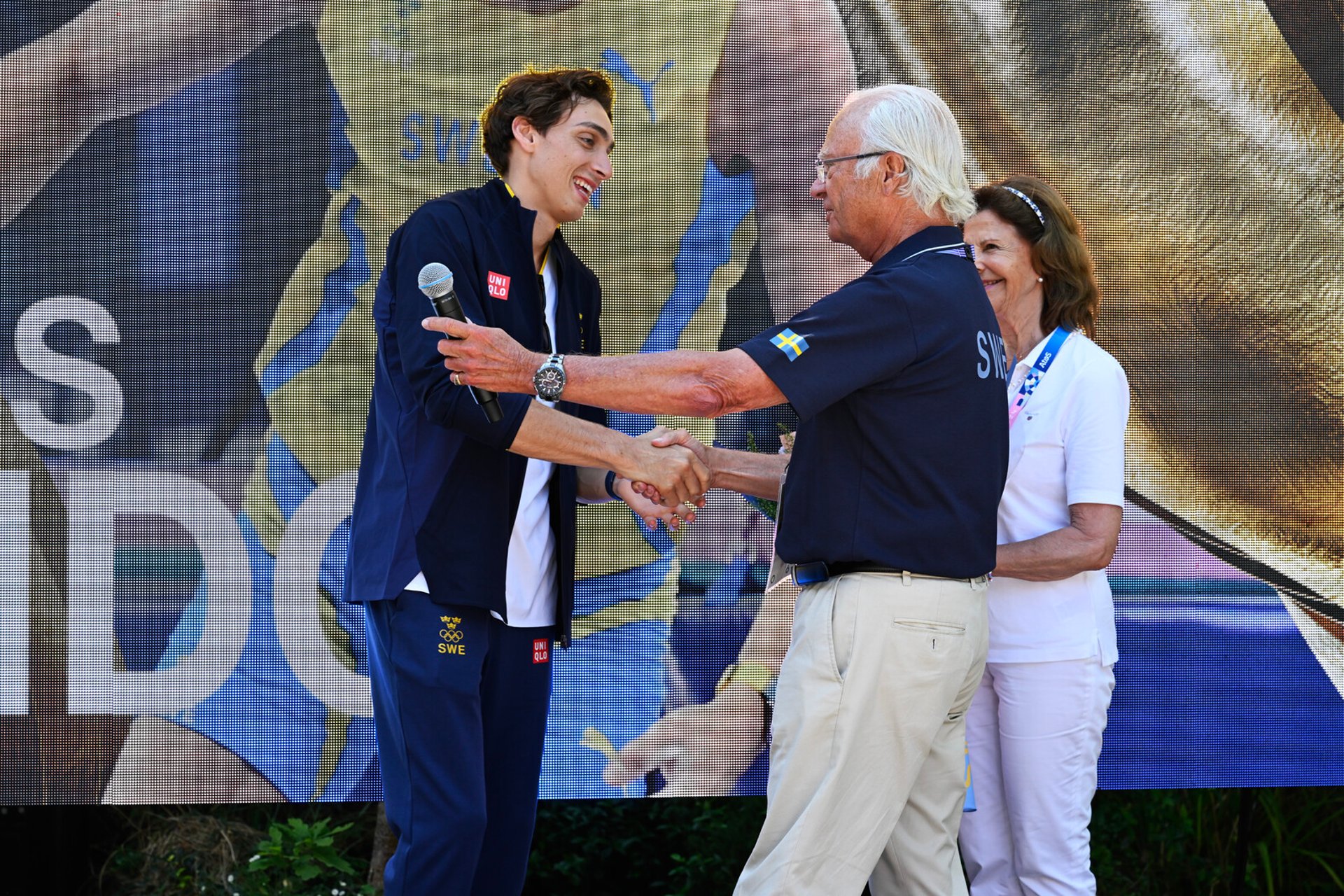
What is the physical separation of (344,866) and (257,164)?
77.3 inches

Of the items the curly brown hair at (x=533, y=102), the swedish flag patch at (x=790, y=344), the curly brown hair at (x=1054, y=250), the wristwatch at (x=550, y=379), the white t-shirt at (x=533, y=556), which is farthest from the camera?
the curly brown hair at (x=1054, y=250)

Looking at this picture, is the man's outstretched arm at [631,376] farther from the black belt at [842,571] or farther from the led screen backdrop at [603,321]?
the led screen backdrop at [603,321]

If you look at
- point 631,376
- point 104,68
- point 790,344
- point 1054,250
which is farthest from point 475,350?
point 104,68

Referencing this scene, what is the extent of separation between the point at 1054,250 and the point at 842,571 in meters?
1.09

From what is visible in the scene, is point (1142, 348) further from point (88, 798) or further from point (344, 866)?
point (88, 798)

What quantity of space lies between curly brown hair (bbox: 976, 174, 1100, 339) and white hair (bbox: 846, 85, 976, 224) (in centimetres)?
59

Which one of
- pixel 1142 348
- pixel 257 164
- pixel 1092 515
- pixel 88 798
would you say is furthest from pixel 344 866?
pixel 1142 348

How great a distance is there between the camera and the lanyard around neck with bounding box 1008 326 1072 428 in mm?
2697

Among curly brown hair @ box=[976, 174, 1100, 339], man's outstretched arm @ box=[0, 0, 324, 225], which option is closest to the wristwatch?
curly brown hair @ box=[976, 174, 1100, 339]

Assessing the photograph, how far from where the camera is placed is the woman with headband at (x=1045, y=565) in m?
2.54

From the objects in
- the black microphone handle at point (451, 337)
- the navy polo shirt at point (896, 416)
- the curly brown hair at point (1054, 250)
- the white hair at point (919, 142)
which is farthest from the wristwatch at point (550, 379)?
the curly brown hair at point (1054, 250)

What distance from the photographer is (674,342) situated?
336cm

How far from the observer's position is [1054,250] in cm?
275

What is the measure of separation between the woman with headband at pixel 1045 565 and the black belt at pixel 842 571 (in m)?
0.45
